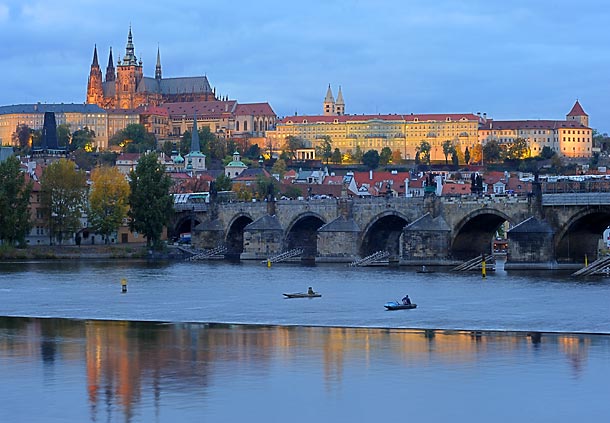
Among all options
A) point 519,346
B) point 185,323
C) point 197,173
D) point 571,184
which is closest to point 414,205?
point 571,184

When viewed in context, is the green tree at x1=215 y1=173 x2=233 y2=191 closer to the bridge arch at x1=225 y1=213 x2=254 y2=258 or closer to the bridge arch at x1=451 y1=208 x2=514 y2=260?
the bridge arch at x1=225 y1=213 x2=254 y2=258

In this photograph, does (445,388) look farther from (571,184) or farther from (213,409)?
(571,184)

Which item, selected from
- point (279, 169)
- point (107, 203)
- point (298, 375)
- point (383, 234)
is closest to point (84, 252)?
point (107, 203)

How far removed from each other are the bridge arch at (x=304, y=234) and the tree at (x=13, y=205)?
17011 millimetres

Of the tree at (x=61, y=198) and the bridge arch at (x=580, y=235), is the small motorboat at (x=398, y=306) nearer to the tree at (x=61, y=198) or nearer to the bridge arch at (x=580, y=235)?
the bridge arch at (x=580, y=235)

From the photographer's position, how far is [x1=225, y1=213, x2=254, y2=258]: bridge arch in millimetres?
96556

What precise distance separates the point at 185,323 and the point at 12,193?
146ft

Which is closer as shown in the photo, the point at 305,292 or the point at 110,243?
the point at 305,292

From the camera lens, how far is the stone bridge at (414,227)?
234 feet

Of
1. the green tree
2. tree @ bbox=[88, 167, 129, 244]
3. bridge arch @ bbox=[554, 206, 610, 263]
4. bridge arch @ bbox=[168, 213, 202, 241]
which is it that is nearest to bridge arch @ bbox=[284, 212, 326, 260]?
bridge arch @ bbox=[168, 213, 202, 241]

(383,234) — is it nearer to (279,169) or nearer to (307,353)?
(307,353)

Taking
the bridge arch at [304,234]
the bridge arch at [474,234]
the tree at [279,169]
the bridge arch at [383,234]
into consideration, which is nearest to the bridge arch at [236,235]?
the bridge arch at [304,234]

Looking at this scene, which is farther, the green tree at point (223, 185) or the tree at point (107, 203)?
the green tree at point (223, 185)

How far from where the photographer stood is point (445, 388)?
100 ft
